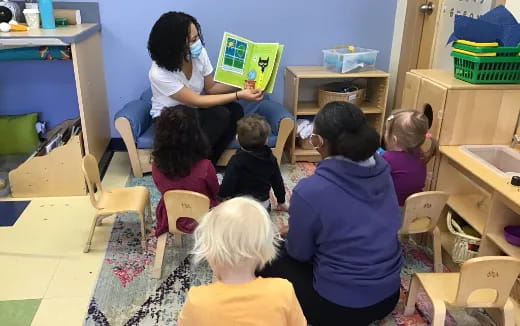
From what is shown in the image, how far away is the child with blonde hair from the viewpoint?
77.6 inches

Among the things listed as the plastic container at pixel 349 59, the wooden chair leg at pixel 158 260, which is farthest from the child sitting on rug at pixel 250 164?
the plastic container at pixel 349 59

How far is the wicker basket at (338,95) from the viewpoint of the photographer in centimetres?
325

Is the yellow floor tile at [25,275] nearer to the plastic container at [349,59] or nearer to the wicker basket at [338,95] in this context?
the wicker basket at [338,95]

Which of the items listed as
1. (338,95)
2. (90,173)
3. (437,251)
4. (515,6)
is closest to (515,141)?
(437,251)

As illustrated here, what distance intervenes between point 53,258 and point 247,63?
1.63m

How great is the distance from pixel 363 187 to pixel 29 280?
1.55m

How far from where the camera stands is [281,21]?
3418 millimetres

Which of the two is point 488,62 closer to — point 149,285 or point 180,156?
point 180,156

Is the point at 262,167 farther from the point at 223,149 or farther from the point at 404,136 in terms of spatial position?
the point at 223,149

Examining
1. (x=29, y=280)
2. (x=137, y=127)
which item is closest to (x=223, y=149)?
(x=137, y=127)

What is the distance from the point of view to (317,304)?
61.1 inches

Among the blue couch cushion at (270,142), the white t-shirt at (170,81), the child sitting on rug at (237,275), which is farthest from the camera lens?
the blue couch cushion at (270,142)

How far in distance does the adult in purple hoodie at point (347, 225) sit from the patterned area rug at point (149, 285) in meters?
0.38

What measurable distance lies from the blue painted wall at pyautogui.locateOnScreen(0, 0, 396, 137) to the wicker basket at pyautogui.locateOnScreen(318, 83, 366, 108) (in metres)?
0.25
